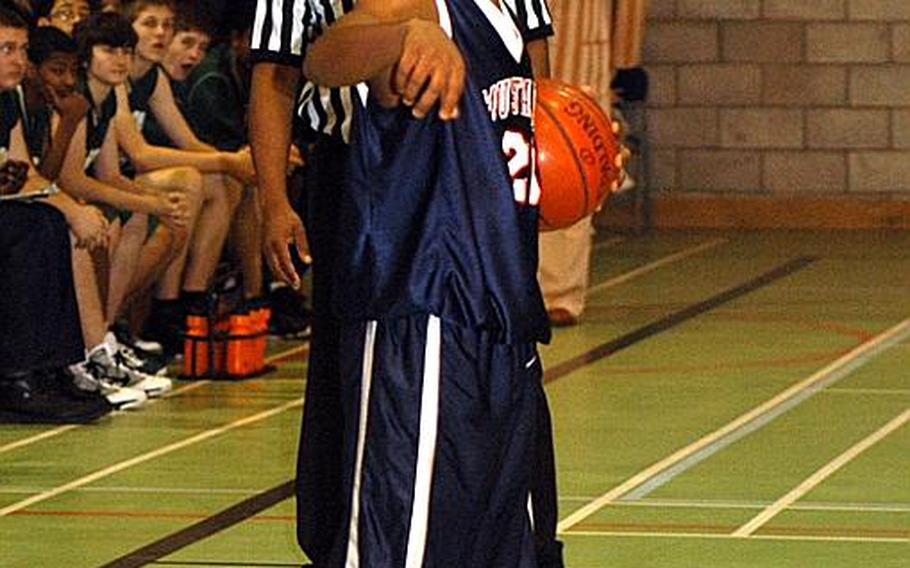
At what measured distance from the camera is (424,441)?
159 inches

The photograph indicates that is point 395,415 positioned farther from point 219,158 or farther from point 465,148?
point 219,158

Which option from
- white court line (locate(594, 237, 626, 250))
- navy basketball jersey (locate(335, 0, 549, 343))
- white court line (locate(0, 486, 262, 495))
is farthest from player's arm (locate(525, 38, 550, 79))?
white court line (locate(594, 237, 626, 250))

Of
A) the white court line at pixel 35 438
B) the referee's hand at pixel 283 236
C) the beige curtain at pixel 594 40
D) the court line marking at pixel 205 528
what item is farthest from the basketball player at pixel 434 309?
the beige curtain at pixel 594 40

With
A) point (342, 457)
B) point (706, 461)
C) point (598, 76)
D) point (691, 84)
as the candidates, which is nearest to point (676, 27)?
point (691, 84)

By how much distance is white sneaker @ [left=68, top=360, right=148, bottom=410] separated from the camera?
826cm

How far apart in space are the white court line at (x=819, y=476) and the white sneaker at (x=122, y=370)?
2359 mm

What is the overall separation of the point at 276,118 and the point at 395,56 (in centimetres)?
56

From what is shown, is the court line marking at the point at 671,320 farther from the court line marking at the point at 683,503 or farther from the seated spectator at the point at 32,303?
the court line marking at the point at 683,503

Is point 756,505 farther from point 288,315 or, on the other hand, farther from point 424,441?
point 288,315

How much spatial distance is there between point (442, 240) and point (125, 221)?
5.28 meters

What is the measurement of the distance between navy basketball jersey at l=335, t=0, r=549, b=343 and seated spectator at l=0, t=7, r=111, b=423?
13.2ft

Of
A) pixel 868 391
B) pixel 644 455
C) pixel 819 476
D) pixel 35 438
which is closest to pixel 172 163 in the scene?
pixel 35 438

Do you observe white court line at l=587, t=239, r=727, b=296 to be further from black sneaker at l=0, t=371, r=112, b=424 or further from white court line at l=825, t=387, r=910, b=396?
black sneaker at l=0, t=371, r=112, b=424

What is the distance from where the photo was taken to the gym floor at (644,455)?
6.04 metres
